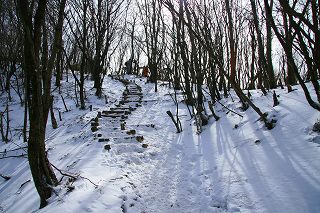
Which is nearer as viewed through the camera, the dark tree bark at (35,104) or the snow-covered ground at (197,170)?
the snow-covered ground at (197,170)

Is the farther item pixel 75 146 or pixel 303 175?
pixel 75 146

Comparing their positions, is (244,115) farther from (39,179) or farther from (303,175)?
(39,179)

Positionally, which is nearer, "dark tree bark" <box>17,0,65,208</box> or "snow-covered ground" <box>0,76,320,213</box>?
"snow-covered ground" <box>0,76,320,213</box>

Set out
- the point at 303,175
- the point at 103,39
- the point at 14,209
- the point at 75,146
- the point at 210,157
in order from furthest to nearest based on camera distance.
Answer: the point at 103,39 → the point at 75,146 → the point at 210,157 → the point at 14,209 → the point at 303,175

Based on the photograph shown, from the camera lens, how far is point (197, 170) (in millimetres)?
4410

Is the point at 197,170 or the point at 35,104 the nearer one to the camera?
the point at 35,104

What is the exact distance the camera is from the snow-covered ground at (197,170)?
9.82 ft

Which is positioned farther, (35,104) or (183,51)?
(183,51)

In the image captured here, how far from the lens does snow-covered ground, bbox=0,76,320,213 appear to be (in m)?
2.99

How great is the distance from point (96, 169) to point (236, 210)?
2331 mm

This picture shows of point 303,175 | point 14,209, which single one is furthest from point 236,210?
point 14,209

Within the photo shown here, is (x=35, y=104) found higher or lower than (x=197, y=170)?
higher

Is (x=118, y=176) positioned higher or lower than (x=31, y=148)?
lower

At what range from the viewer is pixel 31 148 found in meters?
3.28
